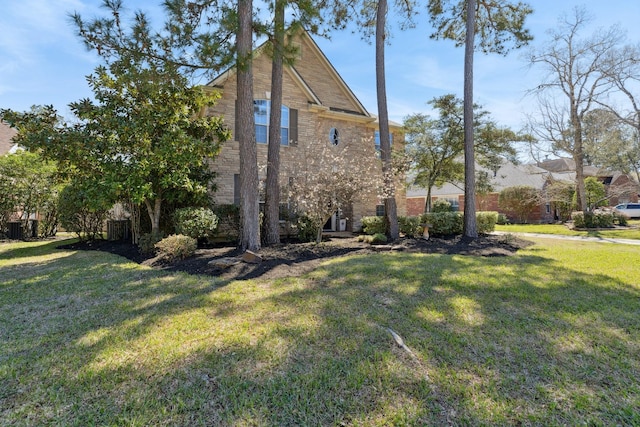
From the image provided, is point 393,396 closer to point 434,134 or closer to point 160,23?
point 160,23

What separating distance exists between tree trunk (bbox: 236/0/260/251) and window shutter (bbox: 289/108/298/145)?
5424 mm

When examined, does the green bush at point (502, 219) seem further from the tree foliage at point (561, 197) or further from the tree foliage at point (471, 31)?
the tree foliage at point (471, 31)

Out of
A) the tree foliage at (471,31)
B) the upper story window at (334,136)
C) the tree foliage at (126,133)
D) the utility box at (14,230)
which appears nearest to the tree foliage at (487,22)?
the tree foliage at (471,31)

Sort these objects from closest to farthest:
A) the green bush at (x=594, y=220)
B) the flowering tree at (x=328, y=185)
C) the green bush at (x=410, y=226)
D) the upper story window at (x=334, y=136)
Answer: the flowering tree at (x=328, y=185), the green bush at (x=410, y=226), the upper story window at (x=334, y=136), the green bush at (x=594, y=220)

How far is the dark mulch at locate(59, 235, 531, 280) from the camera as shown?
21.7 ft

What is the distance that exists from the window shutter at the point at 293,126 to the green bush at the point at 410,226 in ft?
19.0

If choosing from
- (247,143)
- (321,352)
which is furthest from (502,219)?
(321,352)

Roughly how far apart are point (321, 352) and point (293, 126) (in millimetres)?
12027

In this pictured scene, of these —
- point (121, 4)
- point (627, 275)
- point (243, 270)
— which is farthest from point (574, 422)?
point (121, 4)

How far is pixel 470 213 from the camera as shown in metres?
12.3

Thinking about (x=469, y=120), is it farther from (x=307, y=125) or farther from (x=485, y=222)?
(x=307, y=125)

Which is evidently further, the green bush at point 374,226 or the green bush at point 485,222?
the green bush at point 485,222

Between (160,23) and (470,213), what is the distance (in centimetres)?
1199

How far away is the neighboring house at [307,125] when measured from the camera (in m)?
12.1
